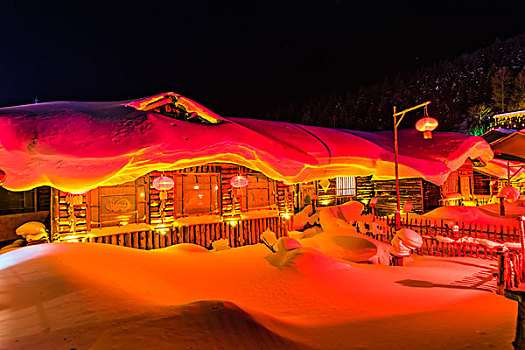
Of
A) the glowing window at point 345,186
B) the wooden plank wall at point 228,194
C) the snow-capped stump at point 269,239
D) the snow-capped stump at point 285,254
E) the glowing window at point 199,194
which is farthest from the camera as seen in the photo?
the glowing window at point 345,186

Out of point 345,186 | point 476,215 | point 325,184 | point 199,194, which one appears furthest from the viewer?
point 345,186

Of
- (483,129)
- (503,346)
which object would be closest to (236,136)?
(503,346)

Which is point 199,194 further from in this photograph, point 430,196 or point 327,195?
point 430,196

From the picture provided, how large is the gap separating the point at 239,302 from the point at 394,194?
17.0 metres

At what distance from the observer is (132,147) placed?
771 cm

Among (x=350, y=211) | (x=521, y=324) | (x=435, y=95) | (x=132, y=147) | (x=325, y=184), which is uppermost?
(x=435, y=95)

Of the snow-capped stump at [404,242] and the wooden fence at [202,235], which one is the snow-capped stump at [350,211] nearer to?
the wooden fence at [202,235]

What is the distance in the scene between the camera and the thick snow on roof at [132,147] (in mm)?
6766

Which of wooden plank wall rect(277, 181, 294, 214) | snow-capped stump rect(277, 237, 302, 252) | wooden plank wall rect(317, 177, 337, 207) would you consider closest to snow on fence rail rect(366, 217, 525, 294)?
wooden plank wall rect(277, 181, 294, 214)

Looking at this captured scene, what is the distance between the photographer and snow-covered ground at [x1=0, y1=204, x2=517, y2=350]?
357 centimetres

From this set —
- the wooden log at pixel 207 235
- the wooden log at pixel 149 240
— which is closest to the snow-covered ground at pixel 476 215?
the wooden log at pixel 207 235

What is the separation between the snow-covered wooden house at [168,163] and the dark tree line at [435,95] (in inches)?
2399

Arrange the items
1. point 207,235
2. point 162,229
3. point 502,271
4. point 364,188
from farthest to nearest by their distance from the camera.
Answer: point 364,188 → point 207,235 → point 162,229 → point 502,271

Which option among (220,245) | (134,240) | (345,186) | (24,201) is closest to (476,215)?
(345,186)
